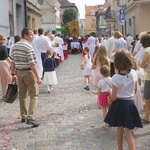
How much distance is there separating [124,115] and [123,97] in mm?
255

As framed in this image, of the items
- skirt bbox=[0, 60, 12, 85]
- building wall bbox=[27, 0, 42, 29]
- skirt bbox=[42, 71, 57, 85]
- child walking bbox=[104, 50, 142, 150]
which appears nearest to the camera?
child walking bbox=[104, 50, 142, 150]

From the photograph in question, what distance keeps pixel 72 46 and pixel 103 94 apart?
27.9 metres

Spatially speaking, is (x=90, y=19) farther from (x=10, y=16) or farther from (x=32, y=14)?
(x=10, y=16)

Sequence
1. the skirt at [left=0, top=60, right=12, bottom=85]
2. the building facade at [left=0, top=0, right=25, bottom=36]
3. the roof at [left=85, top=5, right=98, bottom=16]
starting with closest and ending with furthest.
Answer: the skirt at [left=0, top=60, right=12, bottom=85]
the building facade at [left=0, top=0, right=25, bottom=36]
the roof at [left=85, top=5, right=98, bottom=16]

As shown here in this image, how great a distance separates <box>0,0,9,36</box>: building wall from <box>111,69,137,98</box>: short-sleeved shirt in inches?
771

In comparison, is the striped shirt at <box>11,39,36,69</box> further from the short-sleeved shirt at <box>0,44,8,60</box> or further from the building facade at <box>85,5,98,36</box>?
the building facade at <box>85,5,98,36</box>

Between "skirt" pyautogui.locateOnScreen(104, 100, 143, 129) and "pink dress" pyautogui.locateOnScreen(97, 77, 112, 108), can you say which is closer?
"skirt" pyautogui.locateOnScreen(104, 100, 143, 129)

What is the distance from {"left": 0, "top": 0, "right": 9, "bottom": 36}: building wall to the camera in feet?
77.2

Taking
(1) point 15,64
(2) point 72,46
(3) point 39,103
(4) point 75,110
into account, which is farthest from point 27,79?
(2) point 72,46

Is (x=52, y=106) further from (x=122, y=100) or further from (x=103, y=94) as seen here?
(x=122, y=100)

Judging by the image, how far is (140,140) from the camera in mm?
6023

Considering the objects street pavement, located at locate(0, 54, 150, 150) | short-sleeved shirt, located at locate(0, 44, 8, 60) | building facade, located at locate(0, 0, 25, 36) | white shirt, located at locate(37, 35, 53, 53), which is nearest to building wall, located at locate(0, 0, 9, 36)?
building facade, located at locate(0, 0, 25, 36)

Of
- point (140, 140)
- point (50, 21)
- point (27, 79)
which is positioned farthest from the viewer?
point (50, 21)

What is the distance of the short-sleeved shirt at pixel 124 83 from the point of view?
4.88m
